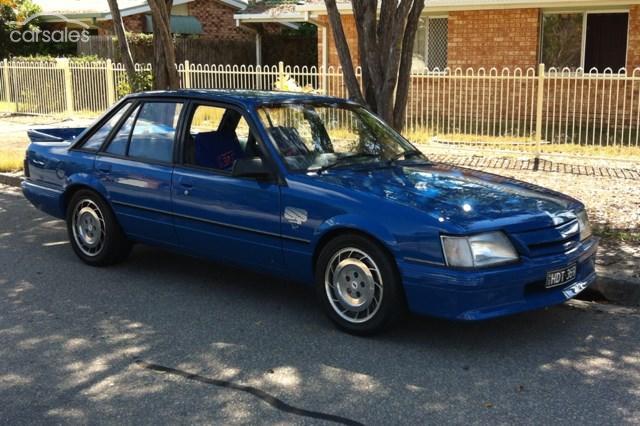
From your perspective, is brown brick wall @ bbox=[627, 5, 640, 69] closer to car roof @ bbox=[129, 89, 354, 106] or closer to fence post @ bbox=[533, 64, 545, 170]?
fence post @ bbox=[533, 64, 545, 170]

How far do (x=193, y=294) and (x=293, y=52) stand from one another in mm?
20813

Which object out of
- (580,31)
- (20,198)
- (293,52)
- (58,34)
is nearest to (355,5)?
(20,198)

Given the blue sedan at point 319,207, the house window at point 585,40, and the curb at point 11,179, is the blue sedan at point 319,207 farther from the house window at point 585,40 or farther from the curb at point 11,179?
the house window at point 585,40

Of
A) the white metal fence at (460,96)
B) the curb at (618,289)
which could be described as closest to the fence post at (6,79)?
the white metal fence at (460,96)

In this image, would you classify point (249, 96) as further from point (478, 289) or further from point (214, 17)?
point (214, 17)

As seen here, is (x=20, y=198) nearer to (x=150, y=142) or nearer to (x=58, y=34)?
(x=150, y=142)

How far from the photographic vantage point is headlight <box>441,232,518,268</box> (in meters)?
4.62

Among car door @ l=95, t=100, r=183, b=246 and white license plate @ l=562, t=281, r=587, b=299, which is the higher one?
car door @ l=95, t=100, r=183, b=246

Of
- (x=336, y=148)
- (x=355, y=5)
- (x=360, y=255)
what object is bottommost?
(x=360, y=255)

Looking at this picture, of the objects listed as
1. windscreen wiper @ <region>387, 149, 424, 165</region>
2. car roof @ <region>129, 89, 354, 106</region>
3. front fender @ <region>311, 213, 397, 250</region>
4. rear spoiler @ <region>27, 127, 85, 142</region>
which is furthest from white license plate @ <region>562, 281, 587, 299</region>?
rear spoiler @ <region>27, 127, 85, 142</region>

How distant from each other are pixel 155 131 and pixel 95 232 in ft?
3.71

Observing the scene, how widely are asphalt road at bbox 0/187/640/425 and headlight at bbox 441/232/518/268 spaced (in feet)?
2.08

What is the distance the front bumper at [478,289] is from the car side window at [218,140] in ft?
6.35

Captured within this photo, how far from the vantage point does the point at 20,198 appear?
411 inches
